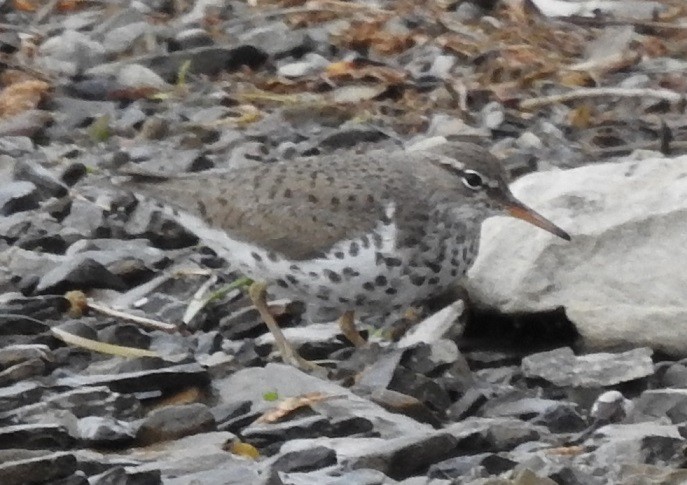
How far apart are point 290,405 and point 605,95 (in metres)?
4.90

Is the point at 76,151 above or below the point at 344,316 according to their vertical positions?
below

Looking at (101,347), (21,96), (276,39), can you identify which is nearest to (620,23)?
(276,39)

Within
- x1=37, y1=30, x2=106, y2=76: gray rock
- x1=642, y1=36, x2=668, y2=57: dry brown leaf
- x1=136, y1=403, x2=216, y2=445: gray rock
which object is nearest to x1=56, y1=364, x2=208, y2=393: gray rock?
x1=136, y1=403, x2=216, y2=445: gray rock

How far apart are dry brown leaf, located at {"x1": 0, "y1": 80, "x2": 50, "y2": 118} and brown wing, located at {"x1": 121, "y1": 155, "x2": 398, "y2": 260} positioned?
3.41m

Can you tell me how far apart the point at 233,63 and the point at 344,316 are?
4.80m

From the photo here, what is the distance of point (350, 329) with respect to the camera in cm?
740

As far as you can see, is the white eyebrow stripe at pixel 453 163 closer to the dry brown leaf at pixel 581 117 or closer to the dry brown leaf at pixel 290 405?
the dry brown leaf at pixel 290 405

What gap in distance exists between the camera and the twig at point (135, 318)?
24.6ft

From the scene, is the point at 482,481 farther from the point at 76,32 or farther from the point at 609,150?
the point at 76,32

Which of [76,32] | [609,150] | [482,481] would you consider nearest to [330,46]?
[76,32]

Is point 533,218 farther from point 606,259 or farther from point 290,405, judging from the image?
point 290,405

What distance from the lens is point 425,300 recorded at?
7.39m

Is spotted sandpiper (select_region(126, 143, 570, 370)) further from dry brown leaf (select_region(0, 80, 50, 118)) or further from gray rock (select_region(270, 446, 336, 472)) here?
dry brown leaf (select_region(0, 80, 50, 118))

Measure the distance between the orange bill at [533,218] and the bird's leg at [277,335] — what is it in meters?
1.15
